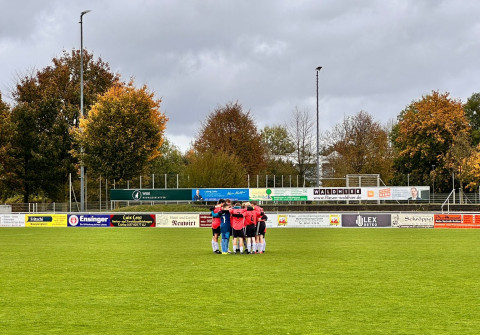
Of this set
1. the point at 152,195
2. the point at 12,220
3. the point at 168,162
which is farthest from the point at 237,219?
the point at 168,162

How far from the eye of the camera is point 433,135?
70.1 metres

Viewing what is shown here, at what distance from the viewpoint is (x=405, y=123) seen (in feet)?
235

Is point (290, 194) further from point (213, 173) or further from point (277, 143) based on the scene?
point (277, 143)

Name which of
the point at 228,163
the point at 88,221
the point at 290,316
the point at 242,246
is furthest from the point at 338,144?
the point at 290,316

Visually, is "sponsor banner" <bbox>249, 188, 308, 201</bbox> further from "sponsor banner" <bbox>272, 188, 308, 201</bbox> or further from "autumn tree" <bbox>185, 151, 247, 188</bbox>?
"autumn tree" <bbox>185, 151, 247, 188</bbox>

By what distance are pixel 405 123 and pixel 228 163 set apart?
19.7m

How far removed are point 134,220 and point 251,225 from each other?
24701 mm

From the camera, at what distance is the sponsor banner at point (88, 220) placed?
4738 cm

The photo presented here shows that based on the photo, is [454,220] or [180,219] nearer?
[454,220]

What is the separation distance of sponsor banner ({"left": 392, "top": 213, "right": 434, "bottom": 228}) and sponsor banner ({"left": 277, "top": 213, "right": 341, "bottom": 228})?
12.7 feet

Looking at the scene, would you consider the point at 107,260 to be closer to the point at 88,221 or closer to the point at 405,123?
the point at 88,221

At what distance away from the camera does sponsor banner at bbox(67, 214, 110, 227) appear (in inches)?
1865

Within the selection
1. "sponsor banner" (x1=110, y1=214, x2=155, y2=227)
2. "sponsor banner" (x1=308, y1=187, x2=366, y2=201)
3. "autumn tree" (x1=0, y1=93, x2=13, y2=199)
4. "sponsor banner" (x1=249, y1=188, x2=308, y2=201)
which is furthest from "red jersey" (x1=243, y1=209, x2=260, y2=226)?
"autumn tree" (x1=0, y1=93, x2=13, y2=199)

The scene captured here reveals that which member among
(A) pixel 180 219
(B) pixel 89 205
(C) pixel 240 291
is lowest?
(C) pixel 240 291
